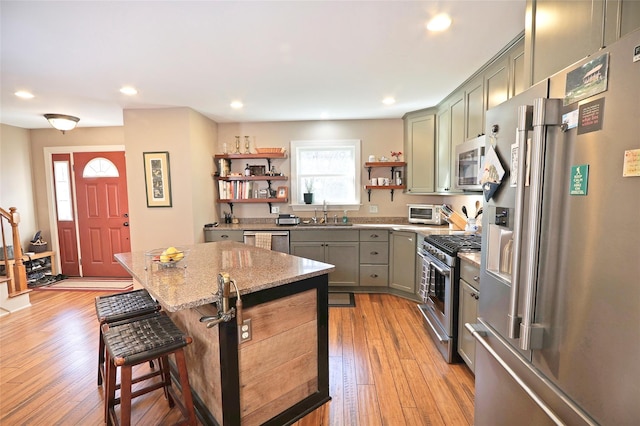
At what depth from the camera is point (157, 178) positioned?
377 centimetres

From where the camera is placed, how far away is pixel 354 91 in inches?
124

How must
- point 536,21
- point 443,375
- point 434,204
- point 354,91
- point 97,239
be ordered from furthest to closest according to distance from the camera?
point 97,239 < point 434,204 < point 354,91 < point 443,375 < point 536,21

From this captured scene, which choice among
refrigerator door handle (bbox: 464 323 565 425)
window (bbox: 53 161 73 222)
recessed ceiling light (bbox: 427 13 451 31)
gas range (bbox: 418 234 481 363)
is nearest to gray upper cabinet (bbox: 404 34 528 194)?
Result: recessed ceiling light (bbox: 427 13 451 31)

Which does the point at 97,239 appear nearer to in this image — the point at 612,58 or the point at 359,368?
the point at 359,368

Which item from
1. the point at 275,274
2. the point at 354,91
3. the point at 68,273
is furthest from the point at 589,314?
the point at 68,273

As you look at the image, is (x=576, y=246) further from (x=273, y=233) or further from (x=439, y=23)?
(x=273, y=233)

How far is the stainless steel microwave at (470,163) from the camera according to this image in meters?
2.33

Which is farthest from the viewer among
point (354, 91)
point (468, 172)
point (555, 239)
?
point (354, 91)

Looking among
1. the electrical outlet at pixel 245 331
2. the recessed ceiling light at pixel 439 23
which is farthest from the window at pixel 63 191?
the recessed ceiling light at pixel 439 23

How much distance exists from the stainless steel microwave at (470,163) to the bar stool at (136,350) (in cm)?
229

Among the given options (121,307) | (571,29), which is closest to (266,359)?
(121,307)

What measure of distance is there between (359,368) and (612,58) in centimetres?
228

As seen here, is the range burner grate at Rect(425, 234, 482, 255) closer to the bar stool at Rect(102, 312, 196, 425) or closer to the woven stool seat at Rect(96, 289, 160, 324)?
the bar stool at Rect(102, 312, 196, 425)

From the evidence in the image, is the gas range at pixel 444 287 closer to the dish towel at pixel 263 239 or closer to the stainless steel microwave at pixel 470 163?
the stainless steel microwave at pixel 470 163
